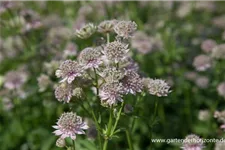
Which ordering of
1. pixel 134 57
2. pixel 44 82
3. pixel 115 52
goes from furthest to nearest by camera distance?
1. pixel 134 57
2. pixel 44 82
3. pixel 115 52

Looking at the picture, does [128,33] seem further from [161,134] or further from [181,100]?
[181,100]

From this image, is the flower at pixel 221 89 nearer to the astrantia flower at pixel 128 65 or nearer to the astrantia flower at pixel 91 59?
the astrantia flower at pixel 128 65

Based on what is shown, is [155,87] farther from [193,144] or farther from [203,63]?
[203,63]

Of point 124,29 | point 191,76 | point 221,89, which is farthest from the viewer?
point 191,76

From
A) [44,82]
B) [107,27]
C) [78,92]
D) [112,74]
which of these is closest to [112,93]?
[112,74]

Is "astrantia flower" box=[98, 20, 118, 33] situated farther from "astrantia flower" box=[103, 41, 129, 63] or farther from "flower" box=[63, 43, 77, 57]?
"flower" box=[63, 43, 77, 57]

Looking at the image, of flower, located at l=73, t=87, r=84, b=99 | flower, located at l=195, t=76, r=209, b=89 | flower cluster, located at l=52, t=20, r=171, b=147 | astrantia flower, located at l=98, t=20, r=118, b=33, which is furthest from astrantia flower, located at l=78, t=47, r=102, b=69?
flower, located at l=195, t=76, r=209, b=89

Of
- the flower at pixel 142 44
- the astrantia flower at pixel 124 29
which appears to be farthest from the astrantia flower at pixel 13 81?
the astrantia flower at pixel 124 29
